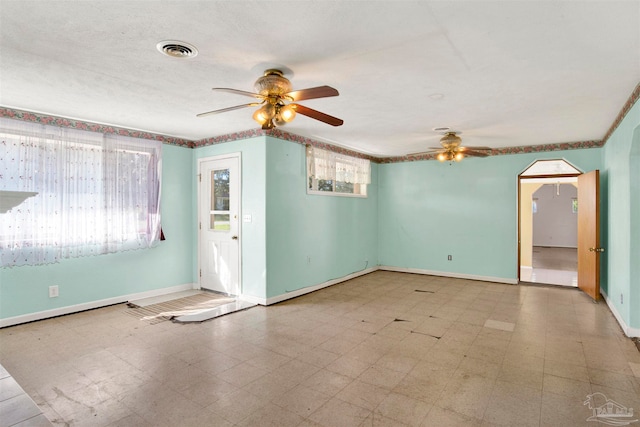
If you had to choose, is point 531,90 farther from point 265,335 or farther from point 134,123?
point 134,123

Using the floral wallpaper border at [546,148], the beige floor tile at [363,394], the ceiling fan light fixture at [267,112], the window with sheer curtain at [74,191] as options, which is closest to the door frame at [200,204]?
the window with sheer curtain at [74,191]

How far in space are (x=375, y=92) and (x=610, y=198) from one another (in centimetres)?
377

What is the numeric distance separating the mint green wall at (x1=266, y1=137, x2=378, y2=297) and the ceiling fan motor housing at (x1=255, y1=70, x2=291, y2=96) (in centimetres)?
213

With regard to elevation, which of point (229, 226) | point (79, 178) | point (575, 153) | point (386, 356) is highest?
point (575, 153)

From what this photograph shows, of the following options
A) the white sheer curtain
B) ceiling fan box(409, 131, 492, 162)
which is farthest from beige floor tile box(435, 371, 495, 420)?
the white sheer curtain

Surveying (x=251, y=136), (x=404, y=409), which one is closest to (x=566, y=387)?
(x=404, y=409)

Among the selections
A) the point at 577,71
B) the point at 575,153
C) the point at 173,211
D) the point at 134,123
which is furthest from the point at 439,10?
the point at 575,153

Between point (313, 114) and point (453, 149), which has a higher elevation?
point (453, 149)

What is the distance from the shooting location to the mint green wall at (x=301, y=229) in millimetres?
4891

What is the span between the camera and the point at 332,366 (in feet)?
9.74

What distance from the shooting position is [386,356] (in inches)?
125

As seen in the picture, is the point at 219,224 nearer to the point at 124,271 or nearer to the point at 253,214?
the point at 253,214

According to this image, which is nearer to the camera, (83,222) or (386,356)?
(386,356)

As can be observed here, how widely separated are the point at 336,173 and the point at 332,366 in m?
3.69
